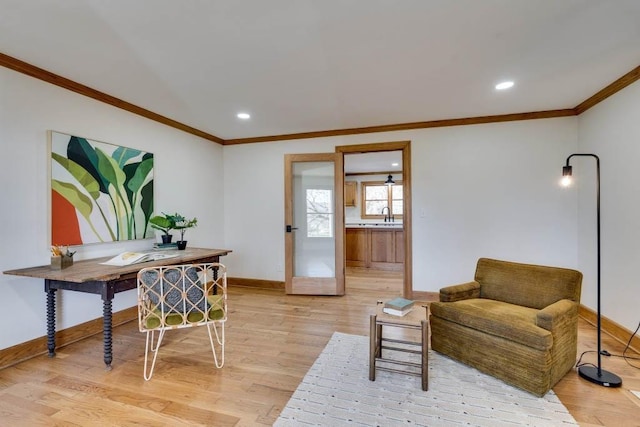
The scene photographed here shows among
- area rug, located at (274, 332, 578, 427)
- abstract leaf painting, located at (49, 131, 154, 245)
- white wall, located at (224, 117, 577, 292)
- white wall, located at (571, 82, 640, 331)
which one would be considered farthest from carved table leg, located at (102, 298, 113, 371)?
white wall, located at (571, 82, 640, 331)

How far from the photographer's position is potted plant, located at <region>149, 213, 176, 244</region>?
11.3 ft

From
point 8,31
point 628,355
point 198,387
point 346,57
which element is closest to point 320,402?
point 198,387

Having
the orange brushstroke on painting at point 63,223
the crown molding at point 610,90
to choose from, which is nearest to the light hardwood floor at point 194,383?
the orange brushstroke on painting at point 63,223

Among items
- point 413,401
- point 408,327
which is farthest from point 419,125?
point 413,401

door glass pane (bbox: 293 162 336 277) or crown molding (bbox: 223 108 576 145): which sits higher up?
crown molding (bbox: 223 108 576 145)

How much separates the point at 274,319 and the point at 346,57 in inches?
109

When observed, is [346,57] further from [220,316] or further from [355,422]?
[355,422]

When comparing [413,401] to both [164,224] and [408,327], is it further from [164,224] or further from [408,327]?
[164,224]

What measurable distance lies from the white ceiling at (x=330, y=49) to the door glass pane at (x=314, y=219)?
1300mm

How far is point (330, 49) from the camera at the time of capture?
228 centimetres

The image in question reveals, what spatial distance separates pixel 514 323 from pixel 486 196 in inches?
86.1

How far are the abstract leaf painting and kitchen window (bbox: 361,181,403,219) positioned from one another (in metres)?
5.25

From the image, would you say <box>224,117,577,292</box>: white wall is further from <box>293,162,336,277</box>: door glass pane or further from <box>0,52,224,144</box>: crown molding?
<box>0,52,224,144</box>: crown molding

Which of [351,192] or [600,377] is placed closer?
[600,377]
